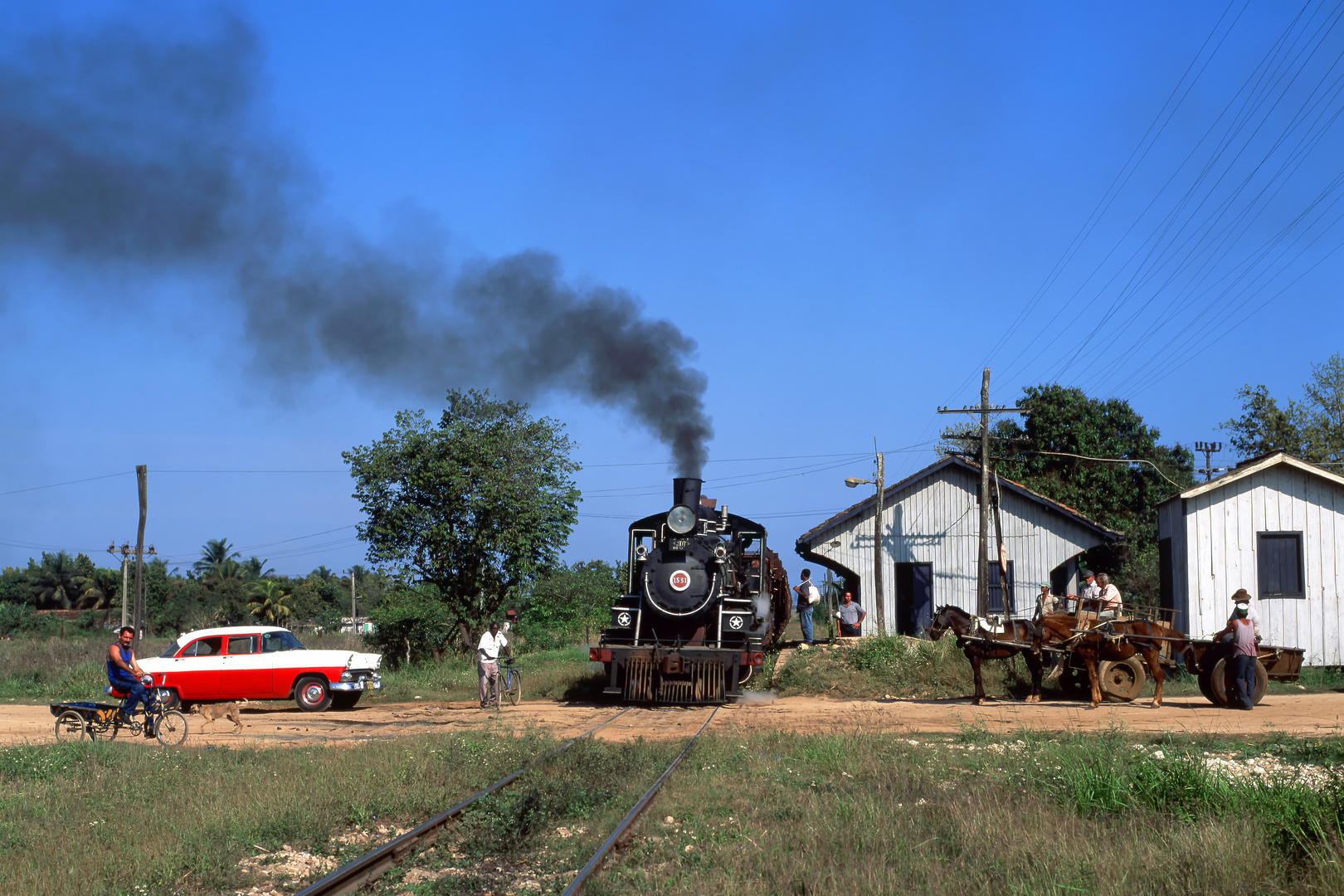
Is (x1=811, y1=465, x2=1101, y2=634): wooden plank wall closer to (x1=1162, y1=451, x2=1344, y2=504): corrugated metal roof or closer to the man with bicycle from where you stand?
(x1=1162, y1=451, x2=1344, y2=504): corrugated metal roof

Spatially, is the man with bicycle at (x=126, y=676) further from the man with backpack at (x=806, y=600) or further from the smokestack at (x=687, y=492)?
the man with backpack at (x=806, y=600)

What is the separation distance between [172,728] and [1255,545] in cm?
2003

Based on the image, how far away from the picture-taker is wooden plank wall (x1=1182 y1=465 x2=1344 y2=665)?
842 inches

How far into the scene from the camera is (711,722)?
588 inches

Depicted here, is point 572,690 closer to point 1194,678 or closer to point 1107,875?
point 1194,678

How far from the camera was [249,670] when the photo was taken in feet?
61.6

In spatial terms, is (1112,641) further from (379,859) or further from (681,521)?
(379,859)

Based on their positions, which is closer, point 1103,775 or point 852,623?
point 1103,775

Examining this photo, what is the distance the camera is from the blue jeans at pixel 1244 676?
15.5 meters

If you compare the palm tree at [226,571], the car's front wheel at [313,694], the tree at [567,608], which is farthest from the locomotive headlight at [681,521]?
the palm tree at [226,571]

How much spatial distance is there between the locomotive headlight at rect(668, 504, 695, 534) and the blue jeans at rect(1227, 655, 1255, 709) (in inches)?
332

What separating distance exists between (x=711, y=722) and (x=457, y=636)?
14540mm

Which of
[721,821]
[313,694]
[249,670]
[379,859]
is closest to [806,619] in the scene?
[313,694]

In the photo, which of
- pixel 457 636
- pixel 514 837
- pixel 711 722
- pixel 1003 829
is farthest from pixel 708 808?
pixel 457 636
